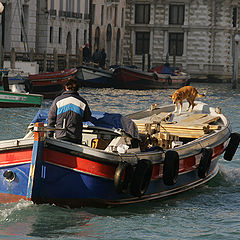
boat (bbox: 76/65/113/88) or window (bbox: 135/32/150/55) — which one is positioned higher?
window (bbox: 135/32/150/55)

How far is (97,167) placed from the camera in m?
10.0

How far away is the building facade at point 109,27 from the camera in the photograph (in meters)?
49.4

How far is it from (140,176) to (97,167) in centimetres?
58

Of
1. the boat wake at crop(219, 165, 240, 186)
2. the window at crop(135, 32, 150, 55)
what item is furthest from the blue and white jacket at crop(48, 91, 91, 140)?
the window at crop(135, 32, 150, 55)

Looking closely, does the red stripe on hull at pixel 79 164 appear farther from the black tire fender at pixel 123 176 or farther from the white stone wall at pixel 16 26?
the white stone wall at pixel 16 26

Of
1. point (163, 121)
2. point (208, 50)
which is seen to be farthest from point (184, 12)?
point (163, 121)

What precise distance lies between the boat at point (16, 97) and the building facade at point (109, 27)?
74.0 ft

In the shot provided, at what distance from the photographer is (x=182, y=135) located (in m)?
12.7

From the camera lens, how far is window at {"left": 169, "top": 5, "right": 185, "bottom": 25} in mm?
55062

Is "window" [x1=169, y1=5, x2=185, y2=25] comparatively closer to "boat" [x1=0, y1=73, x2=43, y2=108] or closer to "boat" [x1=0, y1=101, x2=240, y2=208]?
"boat" [x1=0, y1=73, x2=43, y2=108]

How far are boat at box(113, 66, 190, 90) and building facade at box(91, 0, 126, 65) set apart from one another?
836 cm

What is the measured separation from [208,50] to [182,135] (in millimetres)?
43048

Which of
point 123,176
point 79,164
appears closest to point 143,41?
point 123,176

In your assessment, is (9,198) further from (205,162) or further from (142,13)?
(142,13)
